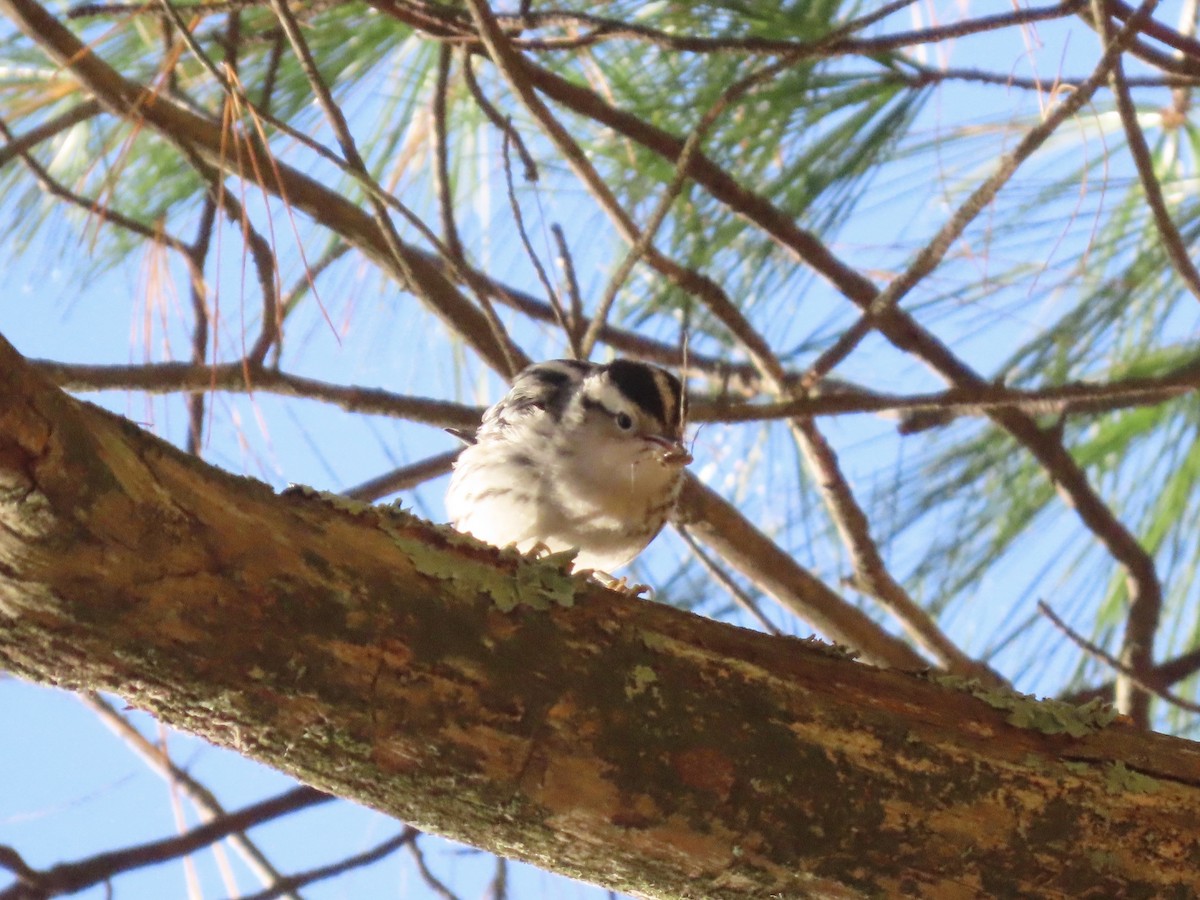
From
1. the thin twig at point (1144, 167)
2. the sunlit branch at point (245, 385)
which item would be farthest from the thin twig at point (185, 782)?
the thin twig at point (1144, 167)

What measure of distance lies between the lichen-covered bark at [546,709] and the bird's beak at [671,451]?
1.78 feet

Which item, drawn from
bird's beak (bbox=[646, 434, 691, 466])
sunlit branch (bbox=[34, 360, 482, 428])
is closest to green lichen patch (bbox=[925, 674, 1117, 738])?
bird's beak (bbox=[646, 434, 691, 466])

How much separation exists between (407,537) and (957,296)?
1.25 metres

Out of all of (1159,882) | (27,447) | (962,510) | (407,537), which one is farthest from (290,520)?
(962,510)

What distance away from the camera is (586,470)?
1.78m

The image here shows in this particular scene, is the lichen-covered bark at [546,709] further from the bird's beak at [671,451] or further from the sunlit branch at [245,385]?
the sunlit branch at [245,385]

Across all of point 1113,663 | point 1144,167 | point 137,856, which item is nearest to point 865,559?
point 1113,663

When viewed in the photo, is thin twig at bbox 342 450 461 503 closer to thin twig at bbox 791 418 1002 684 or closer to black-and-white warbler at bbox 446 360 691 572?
black-and-white warbler at bbox 446 360 691 572

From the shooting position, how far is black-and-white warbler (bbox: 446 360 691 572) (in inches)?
69.1

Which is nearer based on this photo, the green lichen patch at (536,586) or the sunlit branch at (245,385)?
the green lichen patch at (536,586)

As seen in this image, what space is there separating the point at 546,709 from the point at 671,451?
2.33 ft

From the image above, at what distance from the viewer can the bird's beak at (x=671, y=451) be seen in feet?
5.52

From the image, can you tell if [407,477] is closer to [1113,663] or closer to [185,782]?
[185,782]

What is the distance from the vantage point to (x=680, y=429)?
1.81m
